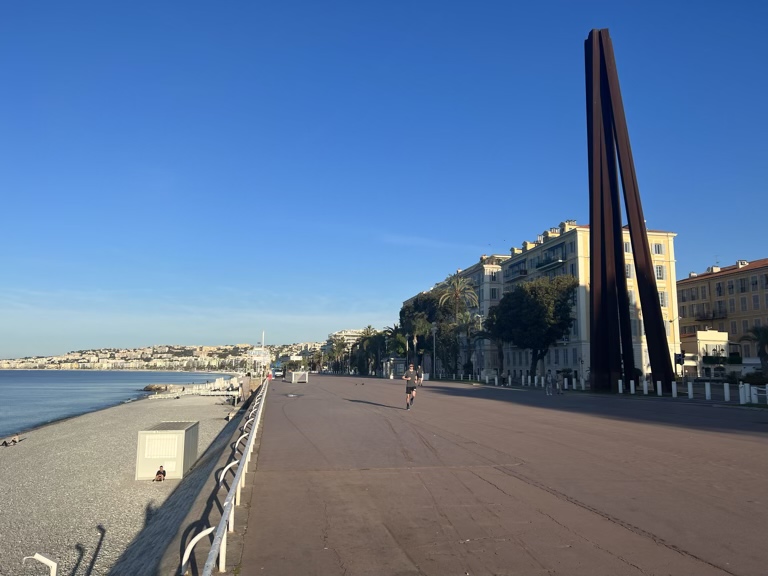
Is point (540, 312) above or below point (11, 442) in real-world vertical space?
above

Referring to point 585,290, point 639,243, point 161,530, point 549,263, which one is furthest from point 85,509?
point 549,263

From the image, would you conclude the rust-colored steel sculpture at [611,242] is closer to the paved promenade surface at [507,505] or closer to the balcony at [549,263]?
the balcony at [549,263]

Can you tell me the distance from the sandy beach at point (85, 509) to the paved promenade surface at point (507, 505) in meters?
2.05

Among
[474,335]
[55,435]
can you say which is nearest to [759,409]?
[55,435]

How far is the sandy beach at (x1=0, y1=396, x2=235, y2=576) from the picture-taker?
891 cm

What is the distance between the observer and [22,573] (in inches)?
339

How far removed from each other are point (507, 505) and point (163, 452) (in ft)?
33.2

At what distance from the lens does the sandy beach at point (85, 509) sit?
8906 millimetres

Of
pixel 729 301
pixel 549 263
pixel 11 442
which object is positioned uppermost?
pixel 549 263

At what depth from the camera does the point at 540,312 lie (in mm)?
61781

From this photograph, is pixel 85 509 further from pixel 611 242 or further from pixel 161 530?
pixel 611 242

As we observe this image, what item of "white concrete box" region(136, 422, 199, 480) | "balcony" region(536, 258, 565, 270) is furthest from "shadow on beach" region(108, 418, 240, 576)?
"balcony" region(536, 258, 565, 270)

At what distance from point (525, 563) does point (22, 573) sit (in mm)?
7573

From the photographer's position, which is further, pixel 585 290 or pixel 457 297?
pixel 457 297
